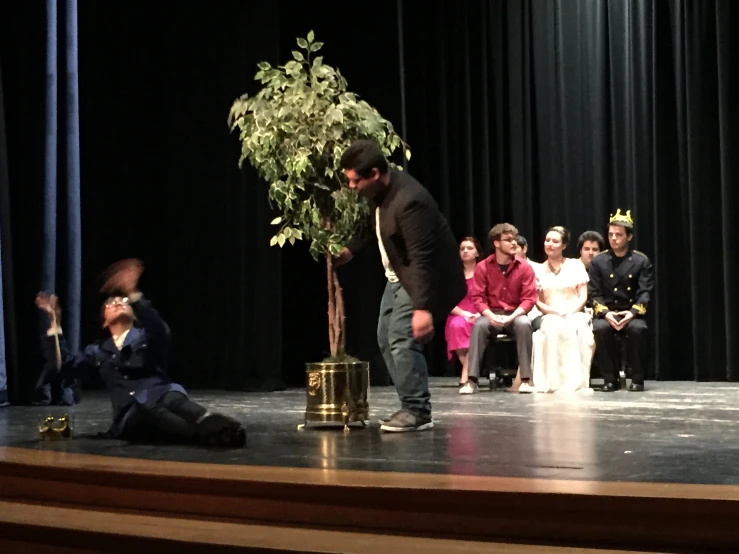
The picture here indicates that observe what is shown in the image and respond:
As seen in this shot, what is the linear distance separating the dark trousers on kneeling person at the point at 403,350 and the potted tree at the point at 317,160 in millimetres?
305

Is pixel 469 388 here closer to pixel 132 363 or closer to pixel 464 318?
pixel 464 318

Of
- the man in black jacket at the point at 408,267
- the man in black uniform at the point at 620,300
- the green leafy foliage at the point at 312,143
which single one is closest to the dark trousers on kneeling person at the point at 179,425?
the man in black jacket at the point at 408,267

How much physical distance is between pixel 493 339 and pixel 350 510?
3.88 m

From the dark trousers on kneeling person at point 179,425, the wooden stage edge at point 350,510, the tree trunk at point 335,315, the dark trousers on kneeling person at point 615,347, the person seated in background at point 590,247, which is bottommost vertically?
the wooden stage edge at point 350,510

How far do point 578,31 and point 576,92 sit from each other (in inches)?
18.1

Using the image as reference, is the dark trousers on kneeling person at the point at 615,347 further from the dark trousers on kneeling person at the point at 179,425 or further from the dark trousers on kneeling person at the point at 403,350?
the dark trousers on kneeling person at the point at 179,425

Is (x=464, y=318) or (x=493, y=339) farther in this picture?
(x=464, y=318)

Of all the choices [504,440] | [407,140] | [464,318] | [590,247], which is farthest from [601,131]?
[504,440]

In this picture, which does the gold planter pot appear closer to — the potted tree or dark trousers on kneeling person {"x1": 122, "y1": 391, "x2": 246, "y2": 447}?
the potted tree

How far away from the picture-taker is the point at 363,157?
3547 millimetres

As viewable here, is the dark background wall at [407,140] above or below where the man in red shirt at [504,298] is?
above

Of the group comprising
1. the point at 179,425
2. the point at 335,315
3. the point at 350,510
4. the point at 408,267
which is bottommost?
the point at 350,510

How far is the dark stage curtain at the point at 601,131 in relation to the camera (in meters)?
6.71

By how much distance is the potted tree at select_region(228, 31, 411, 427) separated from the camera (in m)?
4.03
